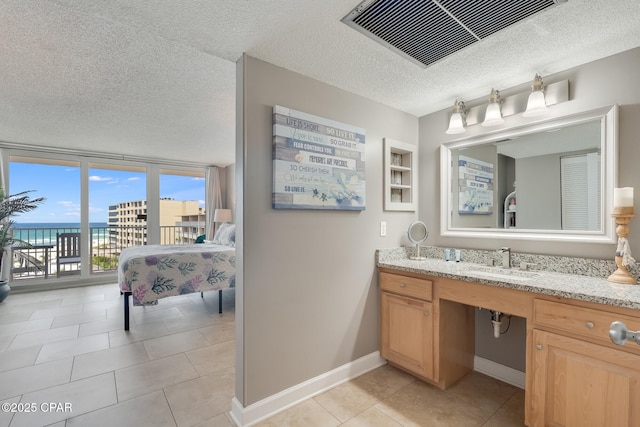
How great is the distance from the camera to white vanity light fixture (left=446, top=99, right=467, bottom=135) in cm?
240

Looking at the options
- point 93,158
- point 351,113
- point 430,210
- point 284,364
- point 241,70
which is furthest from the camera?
point 93,158

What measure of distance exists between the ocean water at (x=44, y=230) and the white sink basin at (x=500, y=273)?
625 centimetres

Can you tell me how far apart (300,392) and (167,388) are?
0.98 metres

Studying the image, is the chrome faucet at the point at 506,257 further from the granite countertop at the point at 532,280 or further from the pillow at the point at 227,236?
the pillow at the point at 227,236

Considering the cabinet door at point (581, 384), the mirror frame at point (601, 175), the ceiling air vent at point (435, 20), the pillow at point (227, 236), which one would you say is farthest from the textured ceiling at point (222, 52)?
the pillow at point (227, 236)

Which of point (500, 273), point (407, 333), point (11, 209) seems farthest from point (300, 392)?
point (11, 209)

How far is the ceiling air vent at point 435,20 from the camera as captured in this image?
1.38 m

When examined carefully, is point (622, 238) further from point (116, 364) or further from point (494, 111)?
point (116, 364)

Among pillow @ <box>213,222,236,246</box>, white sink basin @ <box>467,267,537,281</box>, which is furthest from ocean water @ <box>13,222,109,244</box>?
white sink basin @ <box>467,267,537,281</box>

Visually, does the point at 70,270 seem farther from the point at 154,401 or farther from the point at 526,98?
the point at 526,98

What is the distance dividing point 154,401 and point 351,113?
248cm

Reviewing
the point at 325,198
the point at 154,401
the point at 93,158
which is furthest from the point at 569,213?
the point at 93,158

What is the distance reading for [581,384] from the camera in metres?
1.45

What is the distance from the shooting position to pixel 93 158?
207 inches
